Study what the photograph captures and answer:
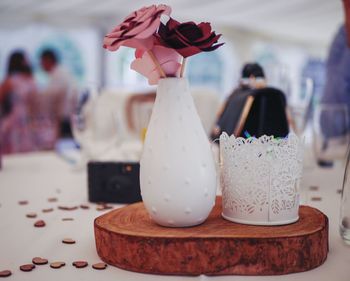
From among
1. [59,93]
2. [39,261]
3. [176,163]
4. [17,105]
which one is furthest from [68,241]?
[59,93]

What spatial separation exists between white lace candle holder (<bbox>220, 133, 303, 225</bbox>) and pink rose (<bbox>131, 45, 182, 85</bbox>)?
0.14 meters

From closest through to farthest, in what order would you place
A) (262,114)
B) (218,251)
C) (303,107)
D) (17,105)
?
(218,251)
(262,114)
(303,107)
(17,105)

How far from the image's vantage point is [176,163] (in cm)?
67

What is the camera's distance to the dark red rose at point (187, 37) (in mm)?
657

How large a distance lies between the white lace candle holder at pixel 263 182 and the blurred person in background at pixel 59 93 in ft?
10.8

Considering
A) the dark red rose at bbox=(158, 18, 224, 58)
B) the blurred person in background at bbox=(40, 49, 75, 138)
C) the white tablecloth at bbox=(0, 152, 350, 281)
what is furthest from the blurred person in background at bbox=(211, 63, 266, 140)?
the blurred person in background at bbox=(40, 49, 75, 138)

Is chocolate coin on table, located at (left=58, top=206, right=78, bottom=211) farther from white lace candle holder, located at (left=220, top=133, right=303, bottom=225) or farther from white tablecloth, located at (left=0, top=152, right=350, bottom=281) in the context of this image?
white lace candle holder, located at (left=220, top=133, right=303, bottom=225)

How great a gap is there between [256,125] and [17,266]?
627mm

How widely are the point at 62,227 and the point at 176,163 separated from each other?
298mm

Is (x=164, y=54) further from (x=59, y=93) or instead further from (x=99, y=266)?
(x=59, y=93)

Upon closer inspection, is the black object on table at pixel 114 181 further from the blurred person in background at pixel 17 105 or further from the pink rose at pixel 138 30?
the blurred person in background at pixel 17 105

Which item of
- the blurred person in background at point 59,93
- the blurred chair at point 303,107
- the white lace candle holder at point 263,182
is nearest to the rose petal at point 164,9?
the white lace candle holder at point 263,182

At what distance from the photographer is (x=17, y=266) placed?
2.19ft

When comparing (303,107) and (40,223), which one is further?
(303,107)
